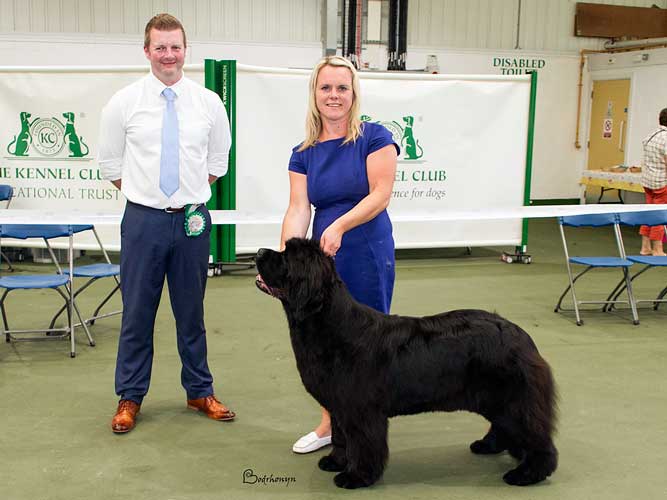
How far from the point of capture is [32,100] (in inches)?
291

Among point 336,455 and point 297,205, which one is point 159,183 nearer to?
point 297,205

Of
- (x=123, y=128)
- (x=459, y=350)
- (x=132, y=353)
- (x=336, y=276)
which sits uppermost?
(x=123, y=128)

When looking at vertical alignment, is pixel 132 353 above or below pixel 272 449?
above

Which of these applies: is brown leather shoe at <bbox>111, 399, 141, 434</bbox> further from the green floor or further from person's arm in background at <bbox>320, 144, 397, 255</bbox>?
person's arm in background at <bbox>320, 144, 397, 255</bbox>

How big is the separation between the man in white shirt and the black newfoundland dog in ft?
2.87

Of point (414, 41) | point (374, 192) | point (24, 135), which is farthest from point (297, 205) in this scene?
point (414, 41)

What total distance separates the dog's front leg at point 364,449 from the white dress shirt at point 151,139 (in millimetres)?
1338

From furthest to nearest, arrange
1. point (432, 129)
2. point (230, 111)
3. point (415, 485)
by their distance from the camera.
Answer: point (432, 129) → point (230, 111) → point (415, 485)

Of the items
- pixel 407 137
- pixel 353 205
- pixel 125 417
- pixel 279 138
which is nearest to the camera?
pixel 353 205

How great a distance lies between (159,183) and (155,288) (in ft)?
1.77

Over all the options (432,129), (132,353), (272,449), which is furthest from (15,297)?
(432,129)

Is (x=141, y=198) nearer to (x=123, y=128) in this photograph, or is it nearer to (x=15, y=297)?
(x=123, y=128)

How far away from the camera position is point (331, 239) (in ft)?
9.45

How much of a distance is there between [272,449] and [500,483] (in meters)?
1.06
